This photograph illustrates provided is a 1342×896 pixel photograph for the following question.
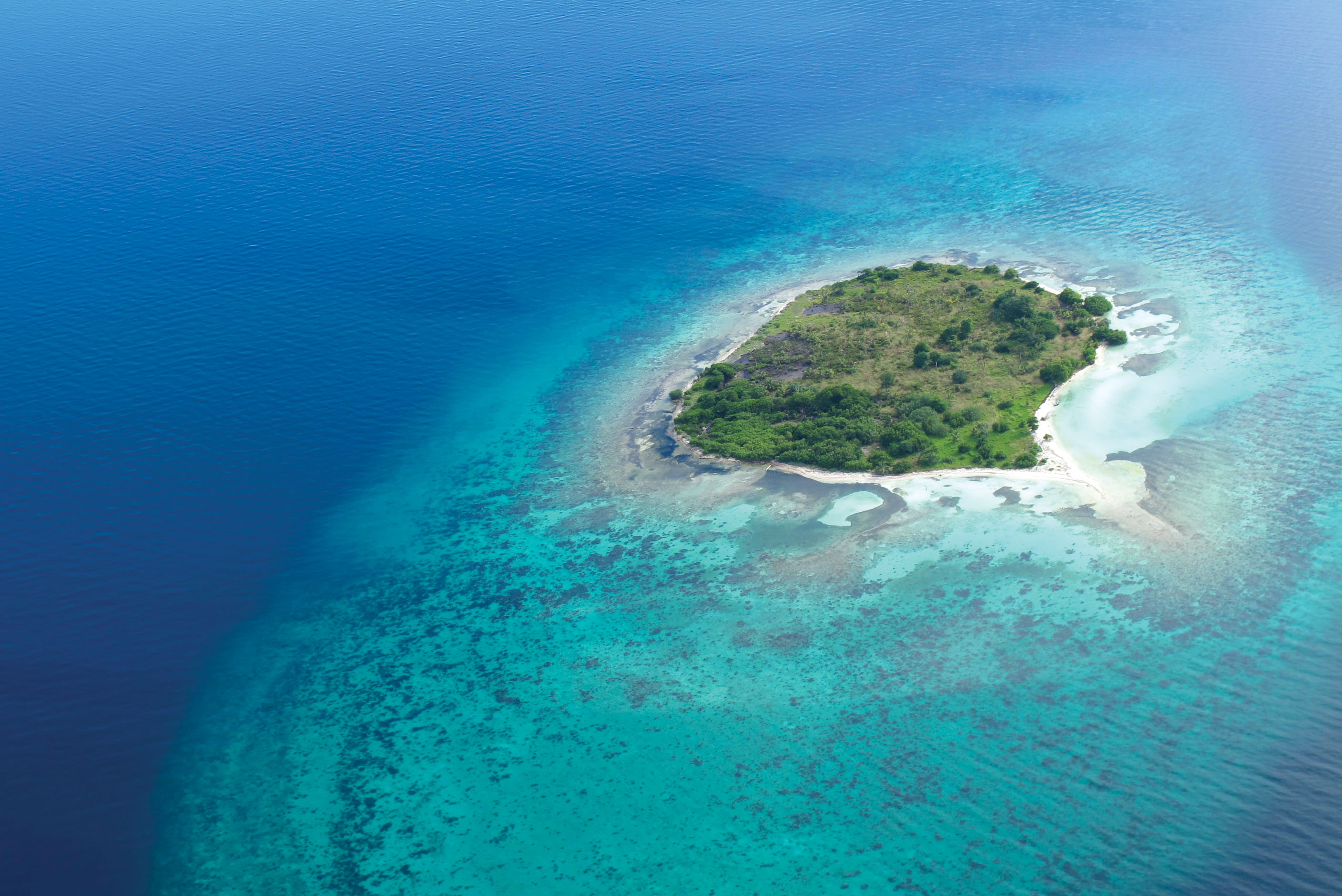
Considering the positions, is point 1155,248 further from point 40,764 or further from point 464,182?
point 40,764

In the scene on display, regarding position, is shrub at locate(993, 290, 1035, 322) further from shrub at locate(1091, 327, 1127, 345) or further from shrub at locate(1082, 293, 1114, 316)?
shrub at locate(1091, 327, 1127, 345)

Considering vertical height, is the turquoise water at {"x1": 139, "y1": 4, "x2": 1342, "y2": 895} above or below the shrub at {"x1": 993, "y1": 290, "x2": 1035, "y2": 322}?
below

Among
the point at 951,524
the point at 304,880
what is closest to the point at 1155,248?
the point at 951,524

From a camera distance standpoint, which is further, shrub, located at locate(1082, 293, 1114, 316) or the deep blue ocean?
shrub, located at locate(1082, 293, 1114, 316)

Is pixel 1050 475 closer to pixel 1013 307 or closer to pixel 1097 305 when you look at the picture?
pixel 1013 307

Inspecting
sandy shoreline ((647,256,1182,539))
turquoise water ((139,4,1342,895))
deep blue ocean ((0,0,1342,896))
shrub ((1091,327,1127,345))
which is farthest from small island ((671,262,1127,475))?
deep blue ocean ((0,0,1342,896))

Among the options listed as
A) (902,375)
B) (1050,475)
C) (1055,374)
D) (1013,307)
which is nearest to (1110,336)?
(1013,307)
